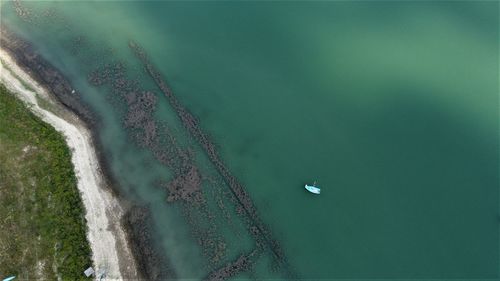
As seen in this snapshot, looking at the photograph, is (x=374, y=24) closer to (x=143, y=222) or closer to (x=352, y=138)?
→ (x=352, y=138)

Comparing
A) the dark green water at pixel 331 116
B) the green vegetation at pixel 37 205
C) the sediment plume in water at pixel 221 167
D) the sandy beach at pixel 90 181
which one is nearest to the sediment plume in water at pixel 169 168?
the sediment plume in water at pixel 221 167

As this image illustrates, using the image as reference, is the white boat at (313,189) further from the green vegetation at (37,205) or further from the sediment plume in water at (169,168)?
the green vegetation at (37,205)

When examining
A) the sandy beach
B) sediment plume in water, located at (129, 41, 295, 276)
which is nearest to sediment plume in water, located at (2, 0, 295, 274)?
sediment plume in water, located at (129, 41, 295, 276)

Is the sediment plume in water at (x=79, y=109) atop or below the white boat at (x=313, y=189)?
below

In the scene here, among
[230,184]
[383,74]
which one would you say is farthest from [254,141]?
[383,74]

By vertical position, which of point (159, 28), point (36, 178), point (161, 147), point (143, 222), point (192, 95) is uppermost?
→ point (159, 28)

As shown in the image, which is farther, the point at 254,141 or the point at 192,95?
the point at 192,95

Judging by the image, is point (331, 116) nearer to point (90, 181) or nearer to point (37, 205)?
point (90, 181)
